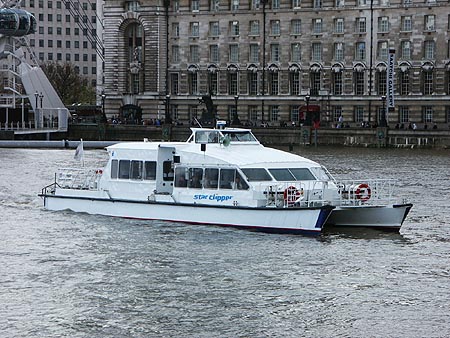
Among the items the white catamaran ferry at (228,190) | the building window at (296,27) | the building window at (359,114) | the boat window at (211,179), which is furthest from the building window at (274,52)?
the boat window at (211,179)

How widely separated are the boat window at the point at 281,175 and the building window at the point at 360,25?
76.1 meters

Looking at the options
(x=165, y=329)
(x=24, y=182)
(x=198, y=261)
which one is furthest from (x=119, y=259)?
(x=24, y=182)

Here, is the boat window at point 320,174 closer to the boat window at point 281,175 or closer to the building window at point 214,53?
the boat window at point 281,175

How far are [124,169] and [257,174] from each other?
6.50 metres

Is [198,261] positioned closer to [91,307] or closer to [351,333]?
[91,307]

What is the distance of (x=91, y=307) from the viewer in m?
34.8

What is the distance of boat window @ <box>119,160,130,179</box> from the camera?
165 ft

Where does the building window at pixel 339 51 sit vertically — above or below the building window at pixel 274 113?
above

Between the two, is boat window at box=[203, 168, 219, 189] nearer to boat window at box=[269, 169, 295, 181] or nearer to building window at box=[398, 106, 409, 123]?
boat window at box=[269, 169, 295, 181]

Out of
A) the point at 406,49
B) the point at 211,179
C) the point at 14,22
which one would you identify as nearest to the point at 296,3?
the point at 406,49

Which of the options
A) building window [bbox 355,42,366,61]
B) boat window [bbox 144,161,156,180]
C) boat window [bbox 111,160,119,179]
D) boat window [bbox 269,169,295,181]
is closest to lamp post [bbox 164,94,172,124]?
building window [bbox 355,42,366,61]

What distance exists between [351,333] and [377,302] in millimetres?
3548

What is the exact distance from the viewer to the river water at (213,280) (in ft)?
108

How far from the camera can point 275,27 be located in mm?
125062
